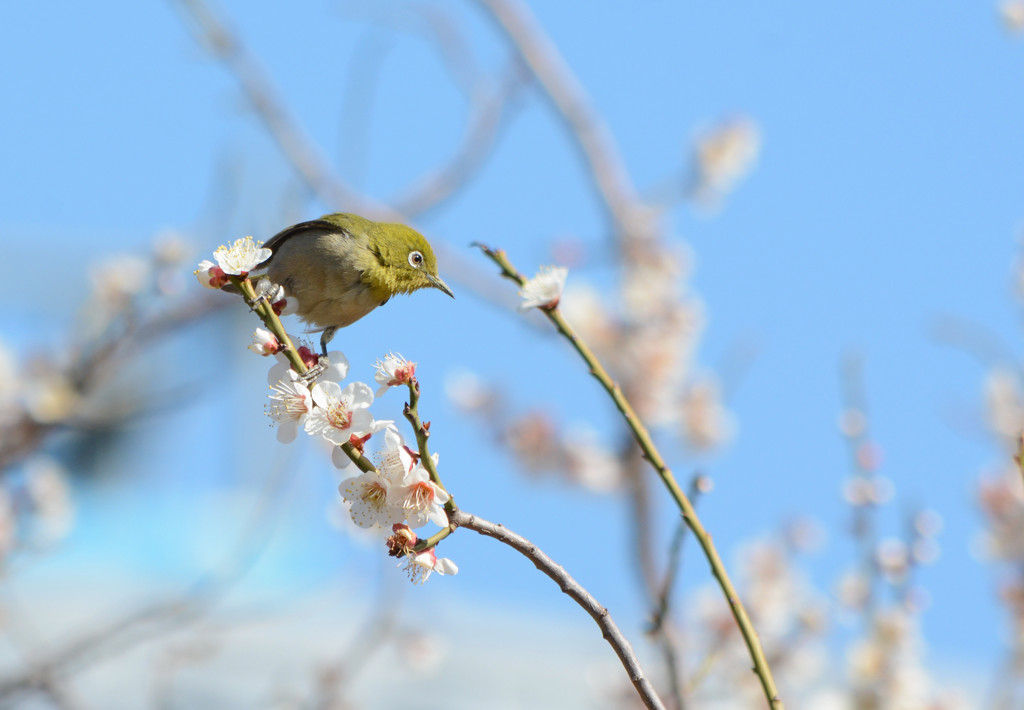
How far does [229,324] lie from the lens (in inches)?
270

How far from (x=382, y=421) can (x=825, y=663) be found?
5.63m

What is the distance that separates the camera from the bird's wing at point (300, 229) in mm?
2339

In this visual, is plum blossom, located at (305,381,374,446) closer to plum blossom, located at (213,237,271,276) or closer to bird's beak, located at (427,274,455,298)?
plum blossom, located at (213,237,271,276)

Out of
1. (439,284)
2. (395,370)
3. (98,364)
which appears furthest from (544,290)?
(98,364)

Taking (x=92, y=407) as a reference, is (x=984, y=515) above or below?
below

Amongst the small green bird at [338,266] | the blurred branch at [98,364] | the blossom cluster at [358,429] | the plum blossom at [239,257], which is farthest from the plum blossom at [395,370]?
the blurred branch at [98,364]

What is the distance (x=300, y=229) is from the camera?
2355 millimetres

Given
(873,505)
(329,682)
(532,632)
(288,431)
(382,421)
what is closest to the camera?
(382,421)

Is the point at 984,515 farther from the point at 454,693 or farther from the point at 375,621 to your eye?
the point at 454,693

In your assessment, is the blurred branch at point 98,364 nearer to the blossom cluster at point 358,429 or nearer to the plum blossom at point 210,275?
the plum blossom at point 210,275

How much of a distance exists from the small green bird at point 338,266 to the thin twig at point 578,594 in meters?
1.02

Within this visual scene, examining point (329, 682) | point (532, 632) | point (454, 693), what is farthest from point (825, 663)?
point (532, 632)

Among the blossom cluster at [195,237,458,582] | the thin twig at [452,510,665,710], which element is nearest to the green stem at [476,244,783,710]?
the thin twig at [452,510,665,710]

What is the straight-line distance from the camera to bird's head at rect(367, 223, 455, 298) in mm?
2402
